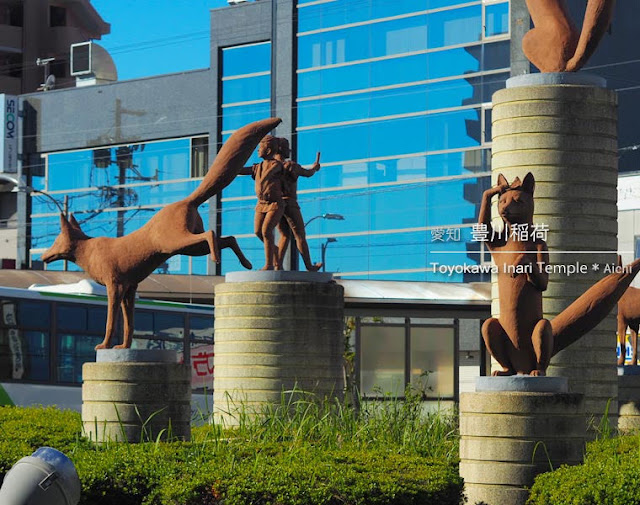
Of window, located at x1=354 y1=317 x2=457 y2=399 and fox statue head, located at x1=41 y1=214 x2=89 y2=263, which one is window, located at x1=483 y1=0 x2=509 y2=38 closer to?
window, located at x1=354 y1=317 x2=457 y2=399

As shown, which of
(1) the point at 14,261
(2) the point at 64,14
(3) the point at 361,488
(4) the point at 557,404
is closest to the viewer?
(3) the point at 361,488

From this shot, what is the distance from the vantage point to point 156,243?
608 inches

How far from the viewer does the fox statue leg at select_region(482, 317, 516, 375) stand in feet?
40.2

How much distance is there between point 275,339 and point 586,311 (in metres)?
6.27

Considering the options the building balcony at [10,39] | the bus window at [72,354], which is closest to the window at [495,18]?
the bus window at [72,354]

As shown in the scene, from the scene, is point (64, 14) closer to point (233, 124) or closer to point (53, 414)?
A: point (233, 124)

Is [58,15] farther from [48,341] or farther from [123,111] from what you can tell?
[48,341]

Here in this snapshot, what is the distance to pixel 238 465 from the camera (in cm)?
1176

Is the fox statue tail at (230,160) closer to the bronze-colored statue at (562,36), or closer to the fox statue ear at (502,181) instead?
the bronze-colored statue at (562,36)

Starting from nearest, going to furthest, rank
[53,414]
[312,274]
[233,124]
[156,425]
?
1. [156,425]
2. [53,414]
3. [312,274]
4. [233,124]

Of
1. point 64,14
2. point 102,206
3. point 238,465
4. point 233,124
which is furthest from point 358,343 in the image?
point 64,14

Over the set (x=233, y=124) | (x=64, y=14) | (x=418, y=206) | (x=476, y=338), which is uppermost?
(x=64, y=14)

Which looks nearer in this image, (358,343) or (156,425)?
(156,425)

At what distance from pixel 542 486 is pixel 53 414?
28.4 feet
